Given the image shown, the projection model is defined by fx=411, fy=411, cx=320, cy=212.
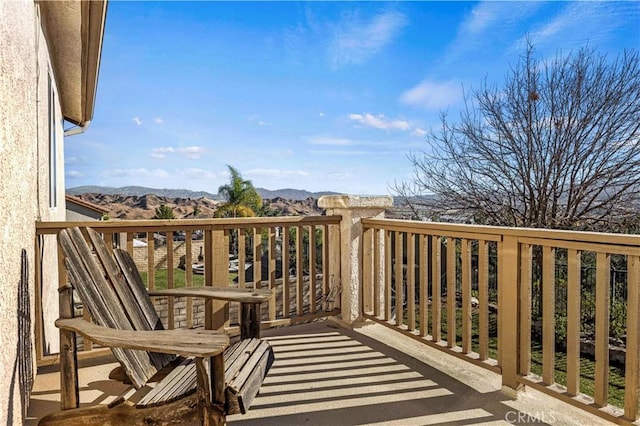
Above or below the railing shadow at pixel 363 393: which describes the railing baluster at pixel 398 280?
above

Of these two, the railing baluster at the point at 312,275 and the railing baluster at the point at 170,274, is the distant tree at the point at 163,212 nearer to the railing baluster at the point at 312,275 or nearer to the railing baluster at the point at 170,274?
the railing baluster at the point at 312,275

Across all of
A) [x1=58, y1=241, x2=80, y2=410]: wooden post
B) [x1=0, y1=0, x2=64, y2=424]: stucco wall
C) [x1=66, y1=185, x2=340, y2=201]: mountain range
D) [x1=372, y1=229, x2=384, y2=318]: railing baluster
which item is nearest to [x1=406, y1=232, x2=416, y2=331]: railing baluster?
[x1=372, y1=229, x2=384, y2=318]: railing baluster

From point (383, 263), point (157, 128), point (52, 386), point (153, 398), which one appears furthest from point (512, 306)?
point (157, 128)

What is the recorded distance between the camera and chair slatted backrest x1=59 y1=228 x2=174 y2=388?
187cm

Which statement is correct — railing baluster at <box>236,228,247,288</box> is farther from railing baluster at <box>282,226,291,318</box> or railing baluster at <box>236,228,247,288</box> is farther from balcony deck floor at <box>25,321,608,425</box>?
balcony deck floor at <box>25,321,608,425</box>

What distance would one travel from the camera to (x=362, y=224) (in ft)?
11.8

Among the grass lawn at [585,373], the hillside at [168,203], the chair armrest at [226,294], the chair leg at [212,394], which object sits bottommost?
the grass lawn at [585,373]

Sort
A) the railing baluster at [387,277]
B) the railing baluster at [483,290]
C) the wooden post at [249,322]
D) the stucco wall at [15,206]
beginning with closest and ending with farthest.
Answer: the stucco wall at [15,206] → the wooden post at [249,322] → the railing baluster at [483,290] → the railing baluster at [387,277]

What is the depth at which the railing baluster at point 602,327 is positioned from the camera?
1.87 metres

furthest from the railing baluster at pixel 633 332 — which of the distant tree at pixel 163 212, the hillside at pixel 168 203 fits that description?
Answer: the distant tree at pixel 163 212

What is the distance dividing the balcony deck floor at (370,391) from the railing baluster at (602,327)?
26 centimetres

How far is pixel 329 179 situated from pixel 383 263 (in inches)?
1056

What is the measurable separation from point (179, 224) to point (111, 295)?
0.97 metres

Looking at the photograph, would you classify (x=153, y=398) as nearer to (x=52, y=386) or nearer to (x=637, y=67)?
(x=52, y=386)
